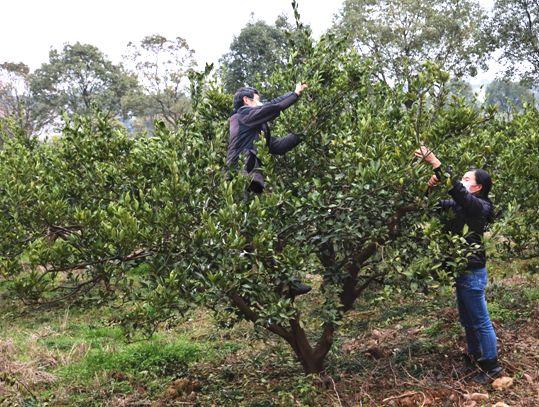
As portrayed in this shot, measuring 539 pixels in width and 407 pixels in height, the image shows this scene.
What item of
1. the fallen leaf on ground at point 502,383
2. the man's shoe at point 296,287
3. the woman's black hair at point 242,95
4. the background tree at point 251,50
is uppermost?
the background tree at point 251,50

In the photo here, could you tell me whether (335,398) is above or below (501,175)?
below

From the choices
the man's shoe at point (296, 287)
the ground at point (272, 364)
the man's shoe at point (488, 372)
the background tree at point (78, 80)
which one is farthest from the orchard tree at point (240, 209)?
the background tree at point (78, 80)

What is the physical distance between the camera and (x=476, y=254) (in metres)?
5.57

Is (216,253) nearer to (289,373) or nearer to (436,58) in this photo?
(289,373)

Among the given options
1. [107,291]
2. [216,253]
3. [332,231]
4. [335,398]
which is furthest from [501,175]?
[107,291]

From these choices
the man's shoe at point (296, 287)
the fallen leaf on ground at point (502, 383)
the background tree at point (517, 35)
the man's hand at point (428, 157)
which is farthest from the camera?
the background tree at point (517, 35)

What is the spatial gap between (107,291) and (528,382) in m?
4.64

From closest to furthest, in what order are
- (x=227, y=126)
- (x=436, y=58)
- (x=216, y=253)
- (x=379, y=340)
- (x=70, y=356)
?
(x=216, y=253) < (x=227, y=126) < (x=379, y=340) < (x=70, y=356) < (x=436, y=58)

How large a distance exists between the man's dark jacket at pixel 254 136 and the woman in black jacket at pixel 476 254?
1806 millimetres

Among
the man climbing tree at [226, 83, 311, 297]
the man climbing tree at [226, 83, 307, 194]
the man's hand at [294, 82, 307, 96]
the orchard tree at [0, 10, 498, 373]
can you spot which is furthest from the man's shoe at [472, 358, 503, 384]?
the man's hand at [294, 82, 307, 96]

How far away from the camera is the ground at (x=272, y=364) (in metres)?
6.03

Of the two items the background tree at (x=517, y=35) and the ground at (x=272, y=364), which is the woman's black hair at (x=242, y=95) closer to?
the ground at (x=272, y=364)

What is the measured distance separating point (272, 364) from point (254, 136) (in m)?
3.74

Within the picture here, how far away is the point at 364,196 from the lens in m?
5.05
